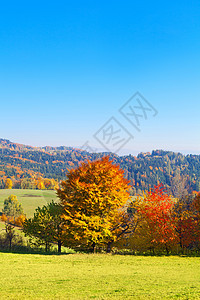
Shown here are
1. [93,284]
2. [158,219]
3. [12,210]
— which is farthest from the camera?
[12,210]

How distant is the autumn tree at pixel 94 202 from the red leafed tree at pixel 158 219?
9.81 ft

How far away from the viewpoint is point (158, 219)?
29047 millimetres

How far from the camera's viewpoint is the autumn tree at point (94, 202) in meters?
28.3

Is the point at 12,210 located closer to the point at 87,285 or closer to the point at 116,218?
the point at 116,218

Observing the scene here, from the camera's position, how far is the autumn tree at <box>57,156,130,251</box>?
2827 cm

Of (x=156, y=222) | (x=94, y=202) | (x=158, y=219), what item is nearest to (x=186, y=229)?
(x=158, y=219)

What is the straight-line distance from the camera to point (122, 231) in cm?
3169

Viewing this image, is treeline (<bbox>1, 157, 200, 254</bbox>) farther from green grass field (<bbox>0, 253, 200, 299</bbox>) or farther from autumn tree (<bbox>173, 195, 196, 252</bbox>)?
green grass field (<bbox>0, 253, 200, 299</bbox>)

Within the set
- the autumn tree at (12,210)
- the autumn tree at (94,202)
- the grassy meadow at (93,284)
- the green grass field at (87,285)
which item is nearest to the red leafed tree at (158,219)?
the autumn tree at (94,202)

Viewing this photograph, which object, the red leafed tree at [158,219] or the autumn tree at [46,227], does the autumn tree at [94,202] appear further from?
the autumn tree at [46,227]

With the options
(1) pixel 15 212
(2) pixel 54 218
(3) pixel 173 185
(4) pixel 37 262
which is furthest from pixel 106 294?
(1) pixel 15 212

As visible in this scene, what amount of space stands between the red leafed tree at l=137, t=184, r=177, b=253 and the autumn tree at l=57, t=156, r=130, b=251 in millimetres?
2990

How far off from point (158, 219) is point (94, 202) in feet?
26.4

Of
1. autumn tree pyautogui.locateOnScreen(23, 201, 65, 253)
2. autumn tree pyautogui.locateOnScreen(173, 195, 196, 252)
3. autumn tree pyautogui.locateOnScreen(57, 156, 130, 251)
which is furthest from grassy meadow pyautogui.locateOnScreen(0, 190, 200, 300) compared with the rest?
autumn tree pyautogui.locateOnScreen(23, 201, 65, 253)
